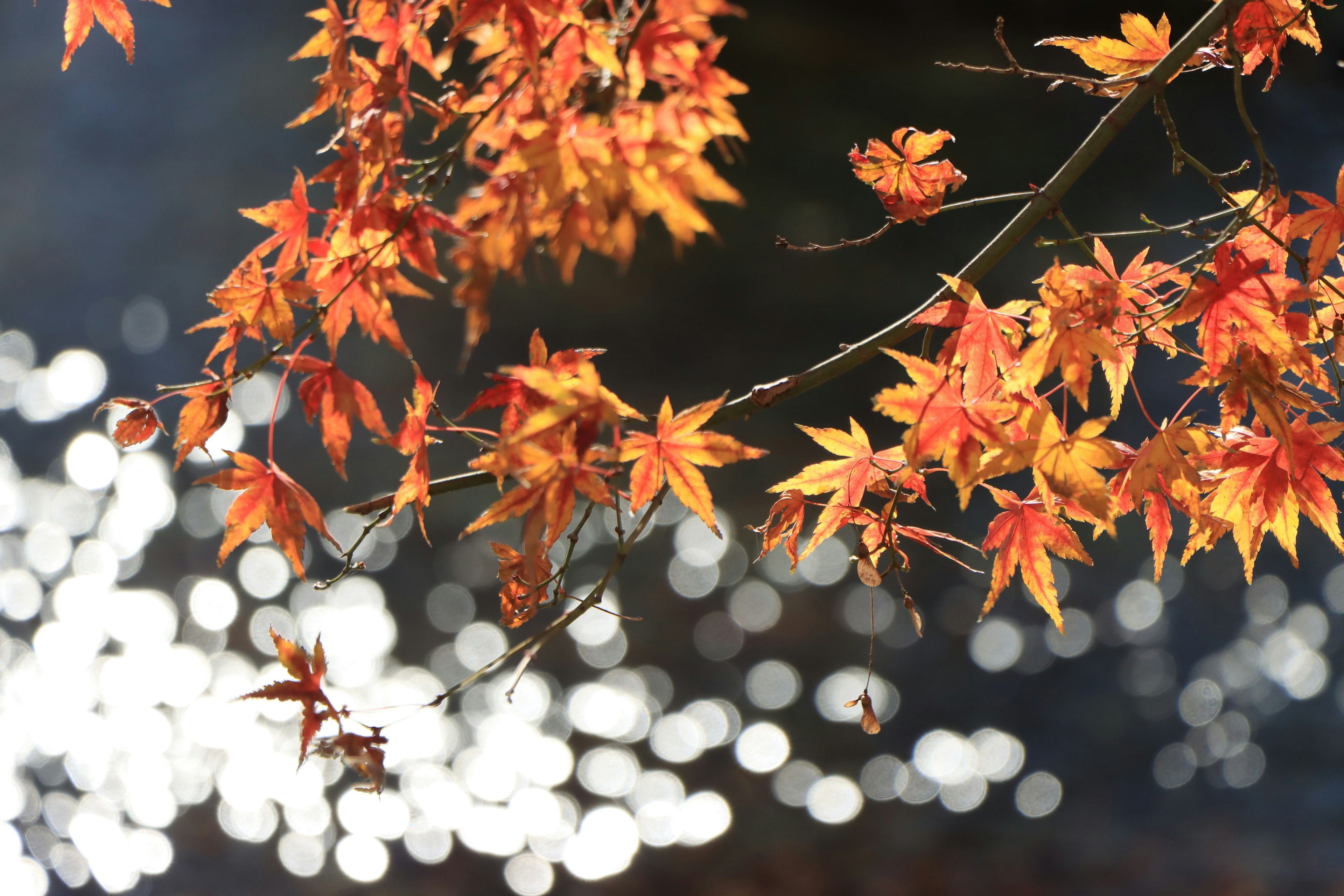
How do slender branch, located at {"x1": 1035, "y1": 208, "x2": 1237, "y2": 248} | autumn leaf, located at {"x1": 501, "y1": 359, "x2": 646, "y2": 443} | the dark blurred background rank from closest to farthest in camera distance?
autumn leaf, located at {"x1": 501, "y1": 359, "x2": 646, "y2": 443} < slender branch, located at {"x1": 1035, "y1": 208, "x2": 1237, "y2": 248} < the dark blurred background

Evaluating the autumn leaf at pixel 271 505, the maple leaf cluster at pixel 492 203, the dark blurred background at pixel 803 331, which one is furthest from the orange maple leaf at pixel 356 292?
the dark blurred background at pixel 803 331

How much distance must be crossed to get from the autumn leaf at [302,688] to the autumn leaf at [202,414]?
17 cm

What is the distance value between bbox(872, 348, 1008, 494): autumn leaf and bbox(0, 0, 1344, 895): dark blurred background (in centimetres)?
190

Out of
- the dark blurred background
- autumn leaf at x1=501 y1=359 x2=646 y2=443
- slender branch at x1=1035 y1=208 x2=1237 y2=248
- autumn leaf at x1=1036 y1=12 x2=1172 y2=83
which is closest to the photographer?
autumn leaf at x1=501 y1=359 x2=646 y2=443

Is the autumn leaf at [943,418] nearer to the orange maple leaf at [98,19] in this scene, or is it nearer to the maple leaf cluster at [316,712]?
the maple leaf cluster at [316,712]

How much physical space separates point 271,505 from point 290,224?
0.84 ft

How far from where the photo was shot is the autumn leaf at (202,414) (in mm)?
660

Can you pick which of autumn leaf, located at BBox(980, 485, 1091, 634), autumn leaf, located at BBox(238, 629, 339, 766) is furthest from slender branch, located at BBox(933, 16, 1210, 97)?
autumn leaf, located at BBox(238, 629, 339, 766)

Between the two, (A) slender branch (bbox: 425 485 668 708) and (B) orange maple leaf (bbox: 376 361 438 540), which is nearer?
(A) slender branch (bbox: 425 485 668 708)

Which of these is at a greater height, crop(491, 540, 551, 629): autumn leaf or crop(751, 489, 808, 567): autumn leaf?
crop(751, 489, 808, 567): autumn leaf

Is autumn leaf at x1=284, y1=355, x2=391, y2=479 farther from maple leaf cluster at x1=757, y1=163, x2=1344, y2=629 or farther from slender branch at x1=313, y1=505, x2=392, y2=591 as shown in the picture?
maple leaf cluster at x1=757, y1=163, x2=1344, y2=629

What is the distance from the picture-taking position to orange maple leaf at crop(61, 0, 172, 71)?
0.77 meters

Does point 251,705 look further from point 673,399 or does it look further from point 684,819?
point 673,399

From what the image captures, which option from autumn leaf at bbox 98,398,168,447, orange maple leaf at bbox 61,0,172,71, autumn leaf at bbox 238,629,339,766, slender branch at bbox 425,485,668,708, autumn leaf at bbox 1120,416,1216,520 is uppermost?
orange maple leaf at bbox 61,0,172,71
